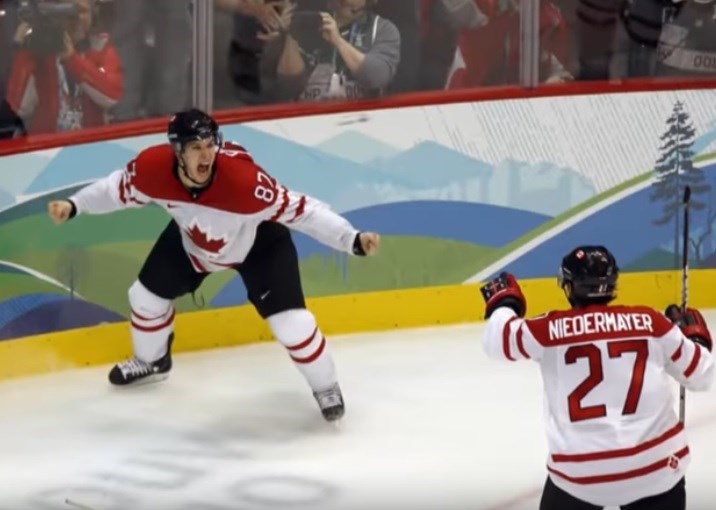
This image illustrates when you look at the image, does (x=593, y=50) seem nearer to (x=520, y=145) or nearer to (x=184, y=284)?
(x=520, y=145)

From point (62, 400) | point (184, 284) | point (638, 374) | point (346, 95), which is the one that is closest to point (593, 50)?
point (346, 95)

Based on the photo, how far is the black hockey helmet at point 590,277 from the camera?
2.74 metres

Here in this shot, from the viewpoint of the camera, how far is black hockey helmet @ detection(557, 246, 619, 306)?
2.74 meters

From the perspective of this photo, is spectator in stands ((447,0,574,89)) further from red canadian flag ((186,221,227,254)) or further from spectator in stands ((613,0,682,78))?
red canadian flag ((186,221,227,254))

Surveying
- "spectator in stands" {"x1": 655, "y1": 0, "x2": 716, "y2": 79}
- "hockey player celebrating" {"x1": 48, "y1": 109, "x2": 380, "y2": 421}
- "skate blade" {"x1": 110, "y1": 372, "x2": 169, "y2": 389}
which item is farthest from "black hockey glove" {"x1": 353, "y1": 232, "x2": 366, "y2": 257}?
"spectator in stands" {"x1": 655, "y1": 0, "x2": 716, "y2": 79}

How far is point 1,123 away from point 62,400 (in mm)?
892

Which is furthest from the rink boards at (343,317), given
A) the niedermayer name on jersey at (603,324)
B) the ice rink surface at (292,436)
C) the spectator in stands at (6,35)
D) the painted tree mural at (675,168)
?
the niedermayer name on jersey at (603,324)

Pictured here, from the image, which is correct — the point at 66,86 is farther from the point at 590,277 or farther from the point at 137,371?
the point at 590,277

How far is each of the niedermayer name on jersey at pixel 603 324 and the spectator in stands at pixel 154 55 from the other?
258 centimetres

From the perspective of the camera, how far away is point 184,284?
14.6 feet

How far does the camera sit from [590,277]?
2.74 metres

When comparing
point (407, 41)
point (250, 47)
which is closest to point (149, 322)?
point (250, 47)

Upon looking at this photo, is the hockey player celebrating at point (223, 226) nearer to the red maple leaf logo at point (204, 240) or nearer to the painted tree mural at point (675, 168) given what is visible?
the red maple leaf logo at point (204, 240)

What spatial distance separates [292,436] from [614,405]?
1.69 meters
